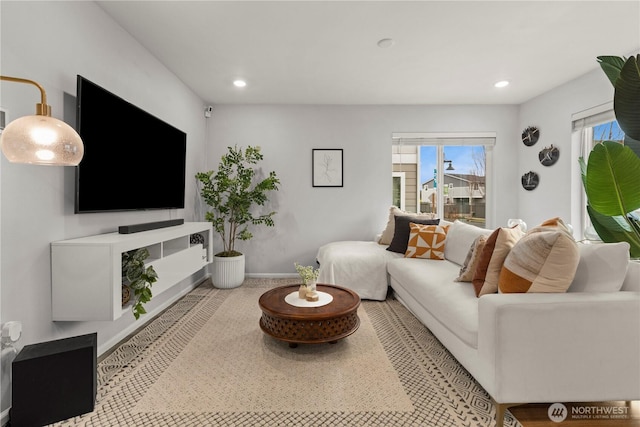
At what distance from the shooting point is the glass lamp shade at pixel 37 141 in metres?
1.14

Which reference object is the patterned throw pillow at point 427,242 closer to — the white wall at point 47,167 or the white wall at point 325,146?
the white wall at point 325,146

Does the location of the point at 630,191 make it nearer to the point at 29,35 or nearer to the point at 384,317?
the point at 384,317

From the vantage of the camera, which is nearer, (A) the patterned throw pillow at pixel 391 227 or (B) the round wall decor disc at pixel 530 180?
(A) the patterned throw pillow at pixel 391 227

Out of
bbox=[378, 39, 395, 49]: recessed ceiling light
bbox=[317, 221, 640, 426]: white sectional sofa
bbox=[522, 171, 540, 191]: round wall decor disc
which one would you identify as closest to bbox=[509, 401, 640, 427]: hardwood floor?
bbox=[317, 221, 640, 426]: white sectional sofa

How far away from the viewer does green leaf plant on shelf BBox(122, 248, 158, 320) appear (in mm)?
1950

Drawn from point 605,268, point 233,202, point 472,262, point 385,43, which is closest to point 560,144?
point 472,262

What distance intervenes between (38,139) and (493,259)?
2.37 metres

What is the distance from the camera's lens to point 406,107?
169 inches

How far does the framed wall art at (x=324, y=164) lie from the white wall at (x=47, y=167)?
2.28 metres

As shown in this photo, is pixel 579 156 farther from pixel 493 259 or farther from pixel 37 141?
pixel 37 141

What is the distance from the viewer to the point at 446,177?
4504mm

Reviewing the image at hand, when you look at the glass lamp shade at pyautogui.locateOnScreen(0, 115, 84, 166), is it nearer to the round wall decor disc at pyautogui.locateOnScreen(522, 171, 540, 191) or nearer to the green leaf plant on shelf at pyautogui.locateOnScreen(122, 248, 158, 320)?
the green leaf plant on shelf at pyautogui.locateOnScreen(122, 248, 158, 320)

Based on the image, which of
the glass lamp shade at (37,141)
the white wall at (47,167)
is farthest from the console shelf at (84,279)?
the glass lamp shade at (37,141)

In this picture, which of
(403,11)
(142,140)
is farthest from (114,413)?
(403,11)
